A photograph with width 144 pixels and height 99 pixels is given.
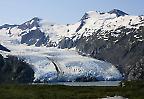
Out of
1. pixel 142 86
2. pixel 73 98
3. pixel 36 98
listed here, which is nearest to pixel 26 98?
pixel 36 98

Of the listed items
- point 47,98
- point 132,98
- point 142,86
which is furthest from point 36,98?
point 142,86

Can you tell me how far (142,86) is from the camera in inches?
3356

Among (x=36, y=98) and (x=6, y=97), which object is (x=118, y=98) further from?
(x=6, y=97)

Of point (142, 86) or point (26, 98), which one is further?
point (142, 86)

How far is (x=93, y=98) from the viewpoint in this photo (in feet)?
193

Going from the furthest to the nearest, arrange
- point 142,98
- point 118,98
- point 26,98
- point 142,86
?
1. point 142,86
2. point 26,98
3. point 142,98
4. point 118,98

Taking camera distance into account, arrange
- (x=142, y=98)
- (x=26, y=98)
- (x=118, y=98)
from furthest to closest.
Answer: (x=26, y=98) < (x=142, y=98) < (x=118, y=98)

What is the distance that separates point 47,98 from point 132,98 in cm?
1182

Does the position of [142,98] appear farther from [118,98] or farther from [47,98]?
[47,98]

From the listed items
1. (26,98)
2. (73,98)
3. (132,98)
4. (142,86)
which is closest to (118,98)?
(132,98)

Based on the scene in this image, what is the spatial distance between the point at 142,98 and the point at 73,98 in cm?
995

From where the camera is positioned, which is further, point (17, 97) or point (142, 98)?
point (17, 97)

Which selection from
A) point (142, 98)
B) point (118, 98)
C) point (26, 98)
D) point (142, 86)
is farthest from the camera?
point (142, 86)

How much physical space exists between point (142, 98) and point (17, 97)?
18526 millimetres
